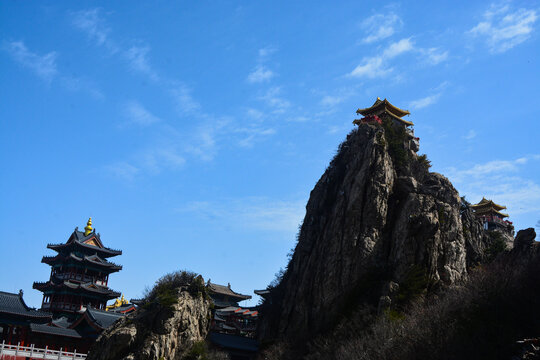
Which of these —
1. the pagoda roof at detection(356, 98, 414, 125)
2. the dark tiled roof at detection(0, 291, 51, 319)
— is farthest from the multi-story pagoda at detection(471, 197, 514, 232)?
the dark tiled roof at detection(0, 291, 51, 319)

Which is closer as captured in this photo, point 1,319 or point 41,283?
point 1,319

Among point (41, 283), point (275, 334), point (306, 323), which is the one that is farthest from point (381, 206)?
point (41, 283)

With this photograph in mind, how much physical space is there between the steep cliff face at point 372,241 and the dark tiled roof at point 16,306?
22.8 m

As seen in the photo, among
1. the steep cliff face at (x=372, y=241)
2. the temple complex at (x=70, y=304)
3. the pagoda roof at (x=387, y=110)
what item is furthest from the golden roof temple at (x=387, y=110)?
the temple complex at (x=70, y=304)

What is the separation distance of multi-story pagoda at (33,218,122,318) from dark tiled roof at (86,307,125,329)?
6.48 metres

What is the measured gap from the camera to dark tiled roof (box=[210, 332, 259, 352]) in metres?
45.8

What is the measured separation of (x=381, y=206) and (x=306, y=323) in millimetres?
12200

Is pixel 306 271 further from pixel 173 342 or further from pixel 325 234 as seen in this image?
pixel 173 342

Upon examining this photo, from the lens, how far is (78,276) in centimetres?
6128

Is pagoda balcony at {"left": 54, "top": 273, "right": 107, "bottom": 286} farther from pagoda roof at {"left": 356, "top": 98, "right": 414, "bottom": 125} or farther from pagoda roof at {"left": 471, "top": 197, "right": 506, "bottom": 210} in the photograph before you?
pagoda roof at {"left": 471, "top": 197, "right": 506, "bottom": 210}

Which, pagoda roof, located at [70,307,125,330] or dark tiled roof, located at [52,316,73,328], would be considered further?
dark tiled roof, located at [52,316,73,328]

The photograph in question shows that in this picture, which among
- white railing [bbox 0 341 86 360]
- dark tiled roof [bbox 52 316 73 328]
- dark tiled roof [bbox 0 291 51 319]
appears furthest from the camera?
dark tiled roof [bbox 52 316 73 328]

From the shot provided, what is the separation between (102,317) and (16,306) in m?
8.65

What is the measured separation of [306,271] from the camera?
45.4 meters
